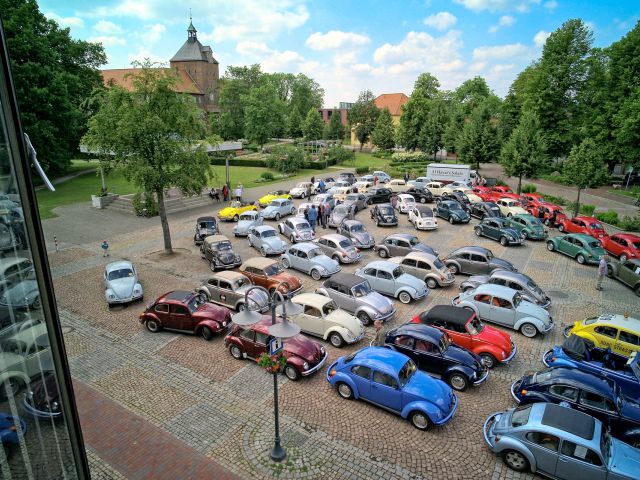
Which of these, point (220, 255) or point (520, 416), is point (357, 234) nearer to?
point (220, 255)

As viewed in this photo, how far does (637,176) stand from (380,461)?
51.3 m

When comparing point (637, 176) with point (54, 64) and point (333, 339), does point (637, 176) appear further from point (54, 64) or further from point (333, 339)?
point (54, 64)

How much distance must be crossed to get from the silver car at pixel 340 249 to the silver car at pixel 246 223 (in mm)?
6141

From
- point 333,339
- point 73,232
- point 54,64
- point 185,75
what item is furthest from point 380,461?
point 185,75

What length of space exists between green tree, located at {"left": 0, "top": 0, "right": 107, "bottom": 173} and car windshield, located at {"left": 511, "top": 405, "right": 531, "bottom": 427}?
107 ft

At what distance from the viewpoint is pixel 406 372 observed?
10.3 m

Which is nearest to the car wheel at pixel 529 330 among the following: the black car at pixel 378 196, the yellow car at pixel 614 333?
the yellow car at pixel 614 333

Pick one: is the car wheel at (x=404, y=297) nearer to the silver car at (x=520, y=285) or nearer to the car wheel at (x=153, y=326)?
the silver car at (x=520, y=285)

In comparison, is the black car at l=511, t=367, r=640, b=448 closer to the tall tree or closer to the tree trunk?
the tree trunk

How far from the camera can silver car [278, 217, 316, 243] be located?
23781mm

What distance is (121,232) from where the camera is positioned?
88.6ft

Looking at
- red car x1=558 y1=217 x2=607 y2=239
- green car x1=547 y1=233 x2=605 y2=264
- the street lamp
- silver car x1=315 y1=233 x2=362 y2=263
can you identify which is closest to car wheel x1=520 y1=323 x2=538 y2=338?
silver car x1=315 y1=233 x2=362 y2=263

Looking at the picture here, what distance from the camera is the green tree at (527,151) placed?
37250mm

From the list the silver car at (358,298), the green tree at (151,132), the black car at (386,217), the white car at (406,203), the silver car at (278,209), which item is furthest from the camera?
the white car at (406,203)
